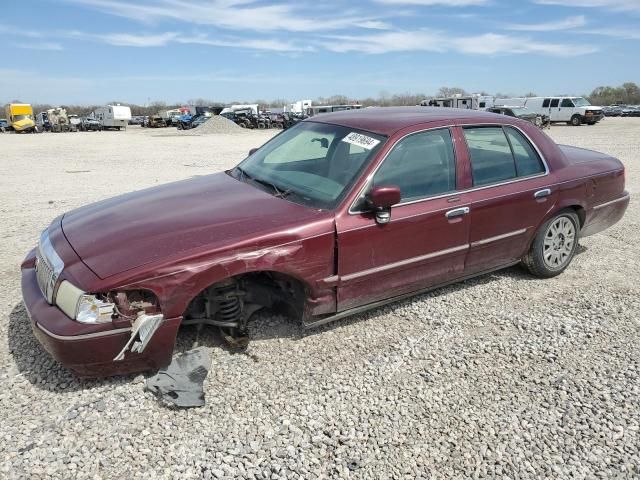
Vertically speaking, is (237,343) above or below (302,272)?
below

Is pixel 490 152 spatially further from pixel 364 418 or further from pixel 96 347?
pixel 96 347

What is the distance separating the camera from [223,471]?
2391 millimetres

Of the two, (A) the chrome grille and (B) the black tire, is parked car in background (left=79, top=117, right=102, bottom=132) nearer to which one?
(A) the chrome grille

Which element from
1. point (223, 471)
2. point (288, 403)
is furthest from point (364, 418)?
point (223, 471)

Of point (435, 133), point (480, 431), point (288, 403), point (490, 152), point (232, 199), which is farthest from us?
point (490, 152)

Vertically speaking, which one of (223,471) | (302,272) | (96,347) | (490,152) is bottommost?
(223,471)

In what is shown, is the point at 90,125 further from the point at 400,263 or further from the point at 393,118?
the point at 400,263

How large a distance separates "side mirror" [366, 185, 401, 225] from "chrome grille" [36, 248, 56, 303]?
205 centimetres

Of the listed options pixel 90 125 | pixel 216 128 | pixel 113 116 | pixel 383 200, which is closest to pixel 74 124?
pixel 90 125

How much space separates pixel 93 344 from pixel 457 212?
2.67 m

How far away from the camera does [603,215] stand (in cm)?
498

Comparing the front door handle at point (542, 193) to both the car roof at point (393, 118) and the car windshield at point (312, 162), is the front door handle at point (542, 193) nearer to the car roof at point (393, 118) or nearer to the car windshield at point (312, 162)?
the car roof at point (393, 118)

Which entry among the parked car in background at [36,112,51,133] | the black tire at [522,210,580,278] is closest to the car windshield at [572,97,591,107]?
the black tire at [522,210,580,278]

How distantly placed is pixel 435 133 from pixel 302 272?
1630 millimetres
